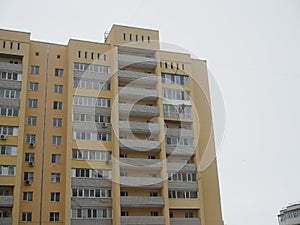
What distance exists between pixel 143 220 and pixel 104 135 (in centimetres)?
662

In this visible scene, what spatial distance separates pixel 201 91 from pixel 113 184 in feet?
38.1

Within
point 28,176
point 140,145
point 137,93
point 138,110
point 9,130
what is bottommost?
point 28,176

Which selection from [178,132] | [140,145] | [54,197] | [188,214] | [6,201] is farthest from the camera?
[178,132]

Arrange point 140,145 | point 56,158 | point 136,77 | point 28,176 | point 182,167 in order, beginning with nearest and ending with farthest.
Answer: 1. point 28,176
2. point 56,158
3. point 140,145
4. point 182,167
5. point 136,77

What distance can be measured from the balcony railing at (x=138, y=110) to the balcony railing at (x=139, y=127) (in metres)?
0.91

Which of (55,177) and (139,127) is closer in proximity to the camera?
(55,177)

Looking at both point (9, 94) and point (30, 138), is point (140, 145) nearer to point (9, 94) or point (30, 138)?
point (30, 138)

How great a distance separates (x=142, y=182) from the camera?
1167 inches

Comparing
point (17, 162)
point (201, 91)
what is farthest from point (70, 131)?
point (201, 91)

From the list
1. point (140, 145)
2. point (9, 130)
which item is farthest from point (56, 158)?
point (140, 145)

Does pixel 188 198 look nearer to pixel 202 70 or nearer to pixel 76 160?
pixel 76 160

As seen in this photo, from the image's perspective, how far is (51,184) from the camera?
2850 centimetres

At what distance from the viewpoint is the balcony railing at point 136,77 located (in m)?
32.2

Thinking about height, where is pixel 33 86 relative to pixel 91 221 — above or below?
above
